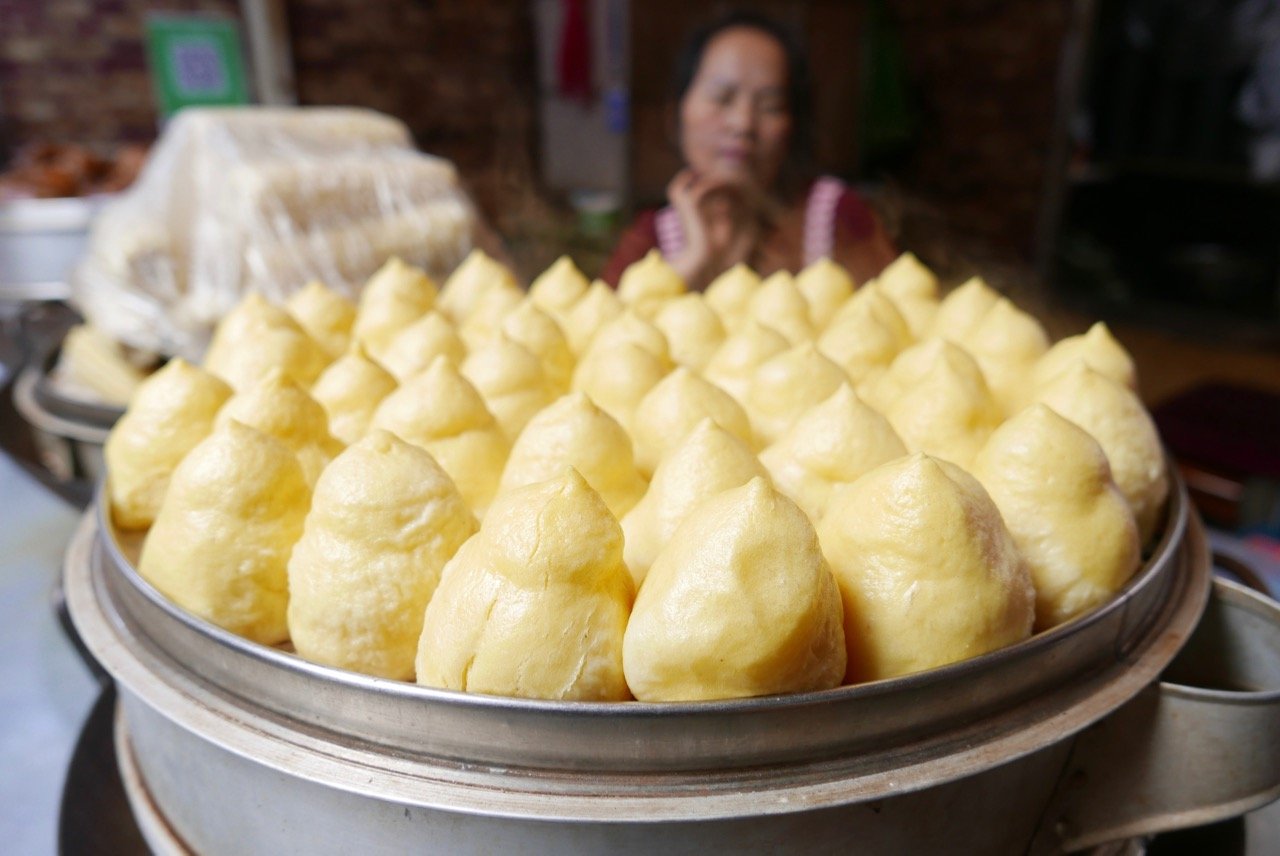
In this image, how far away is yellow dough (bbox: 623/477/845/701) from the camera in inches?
31.4

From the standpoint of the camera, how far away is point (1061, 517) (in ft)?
3.38

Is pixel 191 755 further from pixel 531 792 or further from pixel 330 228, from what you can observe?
pixel 330 228

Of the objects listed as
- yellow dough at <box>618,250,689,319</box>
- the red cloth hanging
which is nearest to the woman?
yellow dough at <box>618,250,689,319</box>

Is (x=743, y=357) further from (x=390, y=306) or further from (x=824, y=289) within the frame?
(x=390, y=306)

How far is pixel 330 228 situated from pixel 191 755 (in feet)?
6.55

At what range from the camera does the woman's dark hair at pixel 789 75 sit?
111 inches

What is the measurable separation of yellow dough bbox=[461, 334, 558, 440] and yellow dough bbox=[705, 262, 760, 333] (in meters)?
0.62

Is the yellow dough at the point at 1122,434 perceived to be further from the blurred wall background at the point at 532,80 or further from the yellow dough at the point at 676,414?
the blurred wall background at the point at 532,80

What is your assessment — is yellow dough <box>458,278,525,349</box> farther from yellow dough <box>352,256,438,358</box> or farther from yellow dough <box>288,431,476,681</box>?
yellow dough <box>288,431,476,681</box>

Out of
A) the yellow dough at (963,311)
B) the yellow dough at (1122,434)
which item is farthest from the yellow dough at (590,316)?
the yellow dough at (1122,434)

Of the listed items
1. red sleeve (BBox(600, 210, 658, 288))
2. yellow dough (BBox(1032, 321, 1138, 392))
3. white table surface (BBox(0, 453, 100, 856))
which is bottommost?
white table surface (BBox(0, 453, 100, 856))

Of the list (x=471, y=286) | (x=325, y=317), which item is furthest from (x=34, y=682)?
(x=471, y=286)

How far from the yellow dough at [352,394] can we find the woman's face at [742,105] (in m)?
1.81

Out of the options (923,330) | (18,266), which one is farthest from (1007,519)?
(18,266)
